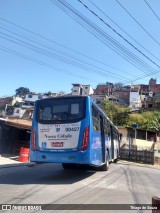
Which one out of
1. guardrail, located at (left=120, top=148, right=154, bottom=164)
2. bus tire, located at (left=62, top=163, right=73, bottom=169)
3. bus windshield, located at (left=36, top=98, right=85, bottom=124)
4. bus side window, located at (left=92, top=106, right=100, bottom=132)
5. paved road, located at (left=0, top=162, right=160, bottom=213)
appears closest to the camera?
paved road, located at (left=0, top=162, right=160, bottom=213)

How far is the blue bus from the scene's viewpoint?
459 inches

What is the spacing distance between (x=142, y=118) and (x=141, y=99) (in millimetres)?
31429

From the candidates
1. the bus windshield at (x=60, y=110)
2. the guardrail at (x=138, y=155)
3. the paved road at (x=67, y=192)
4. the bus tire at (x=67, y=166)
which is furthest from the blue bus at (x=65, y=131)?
the guardrail at (x=138, y=155)

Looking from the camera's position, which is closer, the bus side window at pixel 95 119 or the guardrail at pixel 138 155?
the bus side window at pixel 95 119

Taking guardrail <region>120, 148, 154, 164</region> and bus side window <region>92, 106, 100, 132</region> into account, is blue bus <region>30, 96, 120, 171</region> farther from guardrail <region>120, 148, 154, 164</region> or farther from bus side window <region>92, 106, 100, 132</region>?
guardrail <region>120, 148, 154, 164</region>

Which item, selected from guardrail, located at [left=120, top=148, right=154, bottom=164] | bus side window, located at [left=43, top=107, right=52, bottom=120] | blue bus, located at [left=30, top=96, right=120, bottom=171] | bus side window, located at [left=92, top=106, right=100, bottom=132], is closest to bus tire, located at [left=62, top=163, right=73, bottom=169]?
bus side window, located at [left=92, top=106, right=100, bottom=132]

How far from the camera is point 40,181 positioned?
37.9ft

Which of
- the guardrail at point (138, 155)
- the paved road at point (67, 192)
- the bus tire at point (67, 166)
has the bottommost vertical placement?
the guardrail at point (138, 155)

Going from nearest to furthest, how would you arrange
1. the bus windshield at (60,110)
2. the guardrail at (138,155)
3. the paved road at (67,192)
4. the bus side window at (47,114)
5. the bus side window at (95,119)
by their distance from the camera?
the paved road at (67,192) → the bus windshield at (60,110) → the bus side window at (47,114) → the bus side window at (95,119) → the guardrail at (138,155)

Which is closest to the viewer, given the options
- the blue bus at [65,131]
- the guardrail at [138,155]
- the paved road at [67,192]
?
the paved road at [67,192]

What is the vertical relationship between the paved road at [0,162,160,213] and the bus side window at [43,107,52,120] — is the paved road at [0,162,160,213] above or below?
below

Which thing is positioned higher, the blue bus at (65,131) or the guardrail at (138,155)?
the blue bus at (65,131)

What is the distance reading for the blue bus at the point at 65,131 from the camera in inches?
459

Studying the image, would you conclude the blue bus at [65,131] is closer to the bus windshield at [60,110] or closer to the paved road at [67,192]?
the bus windshield at [60,110]
